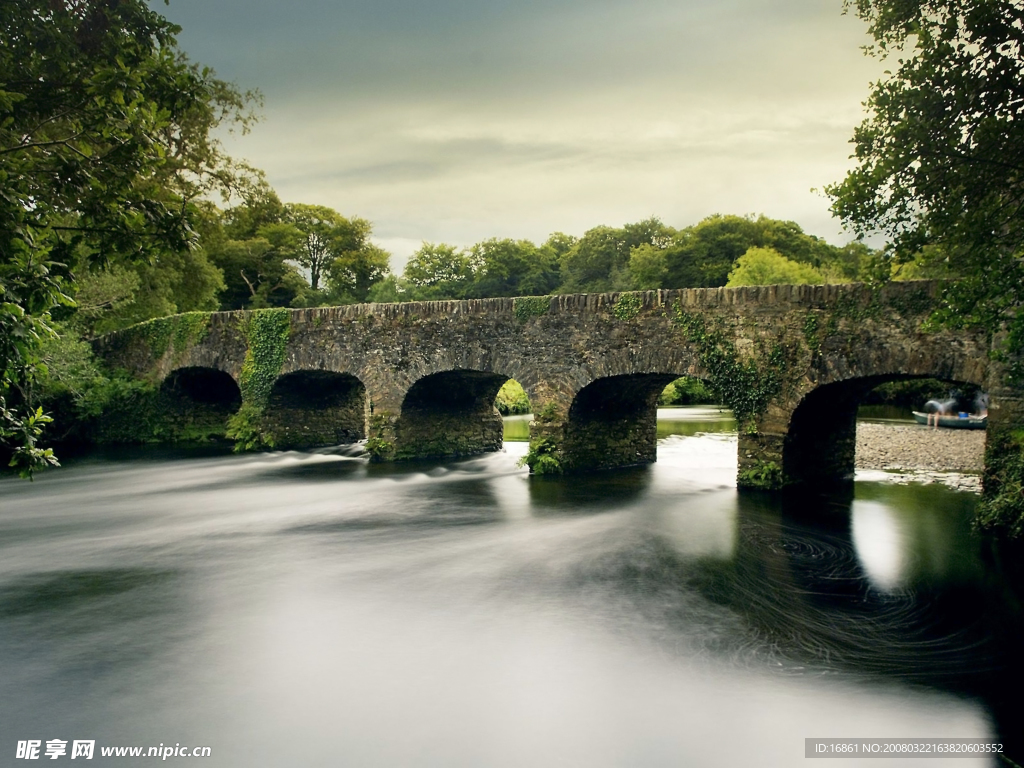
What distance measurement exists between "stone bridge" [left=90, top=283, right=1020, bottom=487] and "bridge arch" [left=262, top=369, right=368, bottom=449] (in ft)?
0.14

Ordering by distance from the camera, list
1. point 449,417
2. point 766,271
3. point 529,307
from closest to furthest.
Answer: point 529,307 → point 449,417 → point 766,271

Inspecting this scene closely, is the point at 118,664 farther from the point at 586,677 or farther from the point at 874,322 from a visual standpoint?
the point at 874,322

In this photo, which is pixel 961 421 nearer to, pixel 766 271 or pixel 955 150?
pixel 766 271

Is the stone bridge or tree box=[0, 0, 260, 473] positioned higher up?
tree box=[0, 0, 260, 473]

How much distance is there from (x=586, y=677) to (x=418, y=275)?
57.9 m

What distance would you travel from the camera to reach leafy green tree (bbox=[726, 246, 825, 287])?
4328 centimetres

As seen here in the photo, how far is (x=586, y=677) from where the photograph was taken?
6477mm

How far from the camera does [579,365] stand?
47.6ft

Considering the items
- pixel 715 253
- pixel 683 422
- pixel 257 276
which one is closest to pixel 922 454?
pixel 683 422

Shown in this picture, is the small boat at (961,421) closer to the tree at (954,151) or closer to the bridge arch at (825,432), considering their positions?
the bridge arch at (825,432)

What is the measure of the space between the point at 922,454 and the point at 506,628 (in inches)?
631

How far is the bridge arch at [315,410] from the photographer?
20453 millimetres

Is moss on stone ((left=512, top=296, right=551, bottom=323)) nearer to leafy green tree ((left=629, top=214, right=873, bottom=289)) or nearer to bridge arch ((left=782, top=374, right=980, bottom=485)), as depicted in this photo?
bridge arch ((left=782, top=374, right=980, bottom=485))

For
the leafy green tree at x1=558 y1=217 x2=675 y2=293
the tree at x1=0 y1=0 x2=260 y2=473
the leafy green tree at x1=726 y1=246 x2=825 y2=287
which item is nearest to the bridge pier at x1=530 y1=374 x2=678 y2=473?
the tree at x1=0 y1=0 x2=260 y2=473
